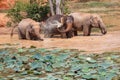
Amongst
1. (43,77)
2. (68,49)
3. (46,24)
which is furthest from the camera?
(46,24)

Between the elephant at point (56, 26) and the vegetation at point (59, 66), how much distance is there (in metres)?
4.80

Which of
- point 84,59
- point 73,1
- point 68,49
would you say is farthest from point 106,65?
point 73,1

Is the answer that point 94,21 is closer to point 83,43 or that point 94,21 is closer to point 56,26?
point 56,26

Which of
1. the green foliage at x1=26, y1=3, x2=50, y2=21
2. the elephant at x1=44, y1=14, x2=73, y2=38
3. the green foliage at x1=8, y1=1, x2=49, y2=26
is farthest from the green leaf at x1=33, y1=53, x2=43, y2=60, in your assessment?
the green foliage at x1=26, y1=3, x2=50, y2=21

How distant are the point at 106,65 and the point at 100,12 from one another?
1686cm

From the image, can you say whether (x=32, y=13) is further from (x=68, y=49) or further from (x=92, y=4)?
(x=92, y=4)

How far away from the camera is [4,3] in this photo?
27531 millimetres

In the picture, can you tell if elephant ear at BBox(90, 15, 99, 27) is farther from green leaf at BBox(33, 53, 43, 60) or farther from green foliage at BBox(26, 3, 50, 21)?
green leaf at BBox(33, 53, 43, 60)

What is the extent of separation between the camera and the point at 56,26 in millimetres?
17375

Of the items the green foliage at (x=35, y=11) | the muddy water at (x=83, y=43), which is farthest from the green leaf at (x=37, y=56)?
the green foliage at (x=35, y=11)

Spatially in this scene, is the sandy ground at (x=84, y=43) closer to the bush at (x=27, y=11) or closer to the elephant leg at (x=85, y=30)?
the elephant leg at (x=85, y=30)

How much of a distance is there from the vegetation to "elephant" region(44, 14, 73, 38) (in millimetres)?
4798

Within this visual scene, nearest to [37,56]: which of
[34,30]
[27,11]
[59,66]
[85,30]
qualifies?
[59,66]

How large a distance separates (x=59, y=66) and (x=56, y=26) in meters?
7.25
